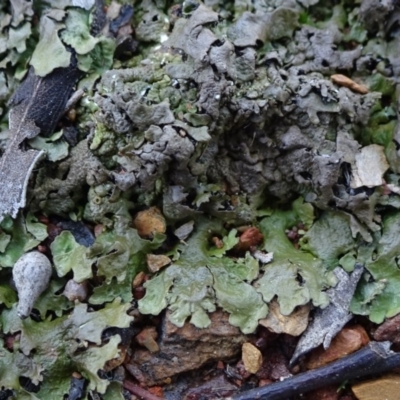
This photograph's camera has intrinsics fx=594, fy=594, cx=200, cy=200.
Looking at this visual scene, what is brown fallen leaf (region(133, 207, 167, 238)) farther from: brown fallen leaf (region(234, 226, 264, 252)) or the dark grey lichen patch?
brown fallen leaf (region(234, 226, 264, 252))

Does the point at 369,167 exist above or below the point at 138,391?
above

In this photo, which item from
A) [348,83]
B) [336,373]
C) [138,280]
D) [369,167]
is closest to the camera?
[336,373]

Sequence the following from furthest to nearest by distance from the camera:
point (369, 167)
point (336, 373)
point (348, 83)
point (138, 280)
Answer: point (348, 83) < point (369, 167) < point (138, 280) < point (336, 373)

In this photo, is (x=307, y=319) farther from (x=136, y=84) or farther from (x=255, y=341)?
(x=136, y=84)

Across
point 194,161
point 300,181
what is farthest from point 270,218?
point 194,161

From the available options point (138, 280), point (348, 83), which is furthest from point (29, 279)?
point (348, 83)

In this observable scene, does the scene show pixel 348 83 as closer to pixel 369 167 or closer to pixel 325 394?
pixel 369 167

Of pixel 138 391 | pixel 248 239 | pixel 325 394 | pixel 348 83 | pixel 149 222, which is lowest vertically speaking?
pixel 325 394

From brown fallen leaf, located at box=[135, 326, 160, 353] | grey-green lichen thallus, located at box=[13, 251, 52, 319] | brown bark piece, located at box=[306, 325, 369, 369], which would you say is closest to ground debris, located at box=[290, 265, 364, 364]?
brown bark piece, located at box=[306, 325, 369, 369]
